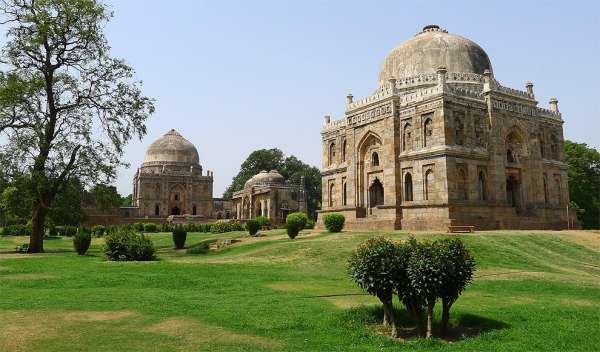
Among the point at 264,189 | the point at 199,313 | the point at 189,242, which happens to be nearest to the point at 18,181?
the point at 189,242

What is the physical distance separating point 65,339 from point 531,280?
12.0 m

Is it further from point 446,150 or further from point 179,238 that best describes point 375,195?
point 179,238

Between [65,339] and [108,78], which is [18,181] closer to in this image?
[108,78]

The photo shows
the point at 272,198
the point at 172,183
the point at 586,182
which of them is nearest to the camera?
the point at 586,182

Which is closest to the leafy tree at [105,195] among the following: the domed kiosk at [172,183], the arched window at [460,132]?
the arched window at [460,132]

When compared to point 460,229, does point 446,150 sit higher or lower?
higher

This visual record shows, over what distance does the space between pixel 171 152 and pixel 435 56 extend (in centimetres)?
4099

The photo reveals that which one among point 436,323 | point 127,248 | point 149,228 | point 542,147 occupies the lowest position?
point 436,323

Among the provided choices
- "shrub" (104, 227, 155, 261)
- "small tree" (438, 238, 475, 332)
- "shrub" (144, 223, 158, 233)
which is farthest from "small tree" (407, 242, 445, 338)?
"shrub" (144, 223, 158, 233)

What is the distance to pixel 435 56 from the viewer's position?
3191cm

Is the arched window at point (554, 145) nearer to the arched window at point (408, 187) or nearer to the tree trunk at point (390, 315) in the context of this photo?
the arched window at point (408, 187)

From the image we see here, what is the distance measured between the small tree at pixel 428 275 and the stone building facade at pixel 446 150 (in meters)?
17.5

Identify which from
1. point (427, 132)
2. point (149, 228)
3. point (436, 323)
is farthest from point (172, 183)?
point (436, 323)

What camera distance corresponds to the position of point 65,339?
7336 mm
